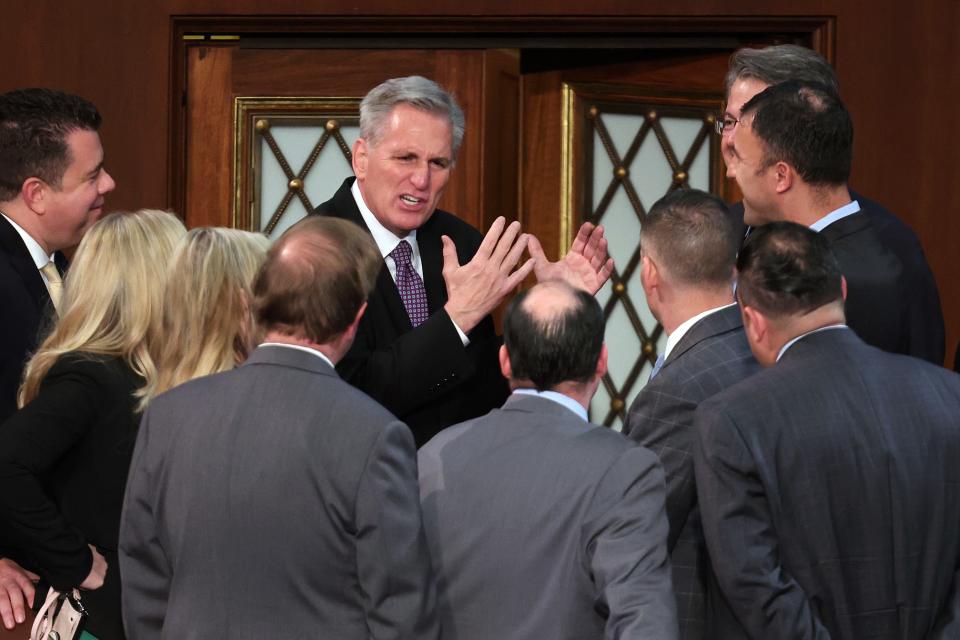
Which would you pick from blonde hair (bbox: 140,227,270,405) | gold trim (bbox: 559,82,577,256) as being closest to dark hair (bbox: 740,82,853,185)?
blonde hair (bbox: 140,227,270,405)

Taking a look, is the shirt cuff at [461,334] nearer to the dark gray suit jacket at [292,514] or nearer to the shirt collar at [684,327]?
the shirt collar at [684,327]

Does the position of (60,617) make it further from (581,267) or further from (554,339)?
(581,267)

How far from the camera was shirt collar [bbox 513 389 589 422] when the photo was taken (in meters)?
2.20

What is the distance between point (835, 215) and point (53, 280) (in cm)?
177

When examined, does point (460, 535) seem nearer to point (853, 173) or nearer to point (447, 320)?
point (447, 320)

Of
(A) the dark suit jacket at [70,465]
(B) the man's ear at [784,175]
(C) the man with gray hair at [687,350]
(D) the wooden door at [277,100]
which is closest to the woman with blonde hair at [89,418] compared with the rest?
(A) the dark suit jacket at [70,465]

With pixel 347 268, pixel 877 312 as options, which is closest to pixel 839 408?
pixel 877 312

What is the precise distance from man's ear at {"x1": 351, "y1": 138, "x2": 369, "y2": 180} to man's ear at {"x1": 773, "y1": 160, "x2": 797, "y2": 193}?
973 millimetres

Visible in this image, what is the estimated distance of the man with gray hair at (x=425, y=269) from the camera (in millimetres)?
3066

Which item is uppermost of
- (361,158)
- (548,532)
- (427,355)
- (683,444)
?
(361,158)

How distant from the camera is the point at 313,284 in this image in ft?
6.90

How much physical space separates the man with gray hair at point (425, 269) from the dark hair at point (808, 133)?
46cm

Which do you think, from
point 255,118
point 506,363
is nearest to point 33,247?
Result: point 255,118

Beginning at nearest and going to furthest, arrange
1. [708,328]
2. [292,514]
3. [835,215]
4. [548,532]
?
[292,514] → [548,532] → [708,328] → [835,215]
